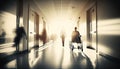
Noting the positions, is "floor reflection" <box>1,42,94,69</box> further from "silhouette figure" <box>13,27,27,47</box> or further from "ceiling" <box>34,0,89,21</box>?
"ceiling" <box>34,0,89,21</box>

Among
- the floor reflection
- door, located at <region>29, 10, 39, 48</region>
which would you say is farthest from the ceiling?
the floor reflection

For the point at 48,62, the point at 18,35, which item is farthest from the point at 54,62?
the point at 18,35

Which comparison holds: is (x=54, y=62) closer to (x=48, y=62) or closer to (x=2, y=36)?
(x=48, y=62)

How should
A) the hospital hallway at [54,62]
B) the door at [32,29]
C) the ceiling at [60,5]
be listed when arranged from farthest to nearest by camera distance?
the ceiling at [60,5]
the door at [32,29]
the hospital hallway at [54,62]

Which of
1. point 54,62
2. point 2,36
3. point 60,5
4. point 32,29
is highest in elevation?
point 60,5

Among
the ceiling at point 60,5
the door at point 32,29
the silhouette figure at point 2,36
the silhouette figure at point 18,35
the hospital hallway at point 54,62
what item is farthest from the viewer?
the ceiling at point 60,5

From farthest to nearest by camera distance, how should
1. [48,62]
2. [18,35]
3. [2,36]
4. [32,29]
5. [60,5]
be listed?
[60,5]
[32,29]
[18,35]
[2,36]
[48,62]

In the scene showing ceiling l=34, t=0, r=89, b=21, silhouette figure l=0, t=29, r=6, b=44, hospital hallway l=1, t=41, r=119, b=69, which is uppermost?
ceiling l=34, t=0, r=89, b=21

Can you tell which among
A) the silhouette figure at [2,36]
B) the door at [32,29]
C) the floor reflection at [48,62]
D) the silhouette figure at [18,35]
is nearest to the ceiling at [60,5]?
the door at [32,29]

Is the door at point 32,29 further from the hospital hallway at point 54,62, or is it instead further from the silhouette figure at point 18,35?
the hospital hallway at point 54,62

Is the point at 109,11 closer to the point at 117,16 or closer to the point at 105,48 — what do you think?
the point at 117,16

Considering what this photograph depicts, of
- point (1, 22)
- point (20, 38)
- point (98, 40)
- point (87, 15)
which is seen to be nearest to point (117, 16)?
point (98, 40)

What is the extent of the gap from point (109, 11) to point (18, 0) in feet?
13.3

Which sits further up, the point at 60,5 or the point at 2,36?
the point at 60,5
